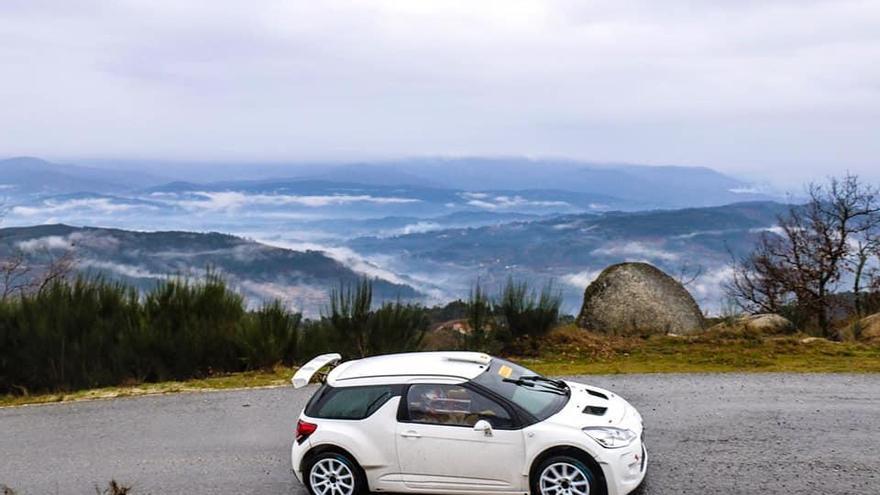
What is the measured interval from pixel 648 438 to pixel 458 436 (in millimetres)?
2759

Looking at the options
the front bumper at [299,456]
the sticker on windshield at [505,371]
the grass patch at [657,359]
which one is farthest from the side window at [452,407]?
the grass patch at [657,359]

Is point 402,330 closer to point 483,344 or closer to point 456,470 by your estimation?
point 483,344

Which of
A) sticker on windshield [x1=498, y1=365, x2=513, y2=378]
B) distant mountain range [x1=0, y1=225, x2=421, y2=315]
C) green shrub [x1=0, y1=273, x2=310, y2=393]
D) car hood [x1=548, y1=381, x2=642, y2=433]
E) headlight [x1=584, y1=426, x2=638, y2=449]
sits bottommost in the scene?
distant mountain range [x1=0, y1=225, x2=421, y2=315]

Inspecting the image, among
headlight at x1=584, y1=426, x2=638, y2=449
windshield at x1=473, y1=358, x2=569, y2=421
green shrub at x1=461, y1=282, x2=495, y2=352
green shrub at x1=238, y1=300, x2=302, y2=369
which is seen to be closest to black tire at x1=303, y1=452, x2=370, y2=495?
windshield at x1=473, y1=358, x2=569, y2=421

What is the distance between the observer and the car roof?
7.35 m

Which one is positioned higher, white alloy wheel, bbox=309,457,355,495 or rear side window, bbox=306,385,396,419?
rear side window, bbox=306,385,396,419

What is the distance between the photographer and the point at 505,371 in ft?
25.5

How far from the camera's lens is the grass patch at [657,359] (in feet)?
40.7

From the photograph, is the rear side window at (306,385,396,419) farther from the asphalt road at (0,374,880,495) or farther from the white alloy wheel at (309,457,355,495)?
the asphalt road at (0,374,880,495)

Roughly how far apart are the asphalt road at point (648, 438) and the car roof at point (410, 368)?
4.06 ft

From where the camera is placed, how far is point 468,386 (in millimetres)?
7172

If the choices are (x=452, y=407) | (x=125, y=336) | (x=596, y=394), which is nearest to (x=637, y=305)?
(x=596, y=394)

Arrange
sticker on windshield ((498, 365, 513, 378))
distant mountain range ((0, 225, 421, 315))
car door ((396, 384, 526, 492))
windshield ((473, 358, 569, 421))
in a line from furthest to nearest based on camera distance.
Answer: distant mountain range ((0, 225, 421, 315)) → sticker on windshield ((498, 365, 513, 378)) → windshield ((473, 358, 569, 421)) → car door ((396, 384, 526, 492))

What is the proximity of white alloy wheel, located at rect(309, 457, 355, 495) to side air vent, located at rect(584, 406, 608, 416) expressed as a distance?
2200mm
